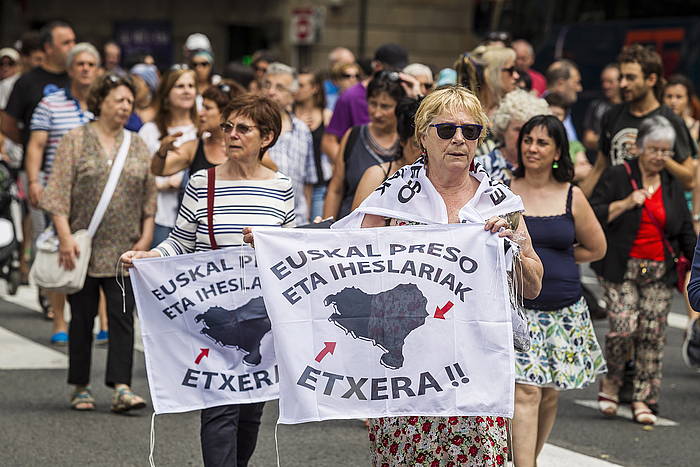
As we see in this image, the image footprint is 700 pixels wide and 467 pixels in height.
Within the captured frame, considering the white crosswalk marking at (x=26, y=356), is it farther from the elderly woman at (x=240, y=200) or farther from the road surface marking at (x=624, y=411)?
the elderly woman at (x=240, y=200)

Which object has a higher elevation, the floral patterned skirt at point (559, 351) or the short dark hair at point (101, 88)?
the short dark hair at point (101, 88)

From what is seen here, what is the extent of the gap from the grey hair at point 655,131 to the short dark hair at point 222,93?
2.44 metres

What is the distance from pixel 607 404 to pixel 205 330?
3.32 metres

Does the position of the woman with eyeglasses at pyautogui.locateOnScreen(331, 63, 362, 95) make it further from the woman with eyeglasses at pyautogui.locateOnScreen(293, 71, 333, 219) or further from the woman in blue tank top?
the woman in blue tank top

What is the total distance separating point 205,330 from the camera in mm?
5664

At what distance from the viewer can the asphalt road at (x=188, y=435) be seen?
22.4 feet

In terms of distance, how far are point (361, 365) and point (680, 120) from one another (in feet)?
16.1

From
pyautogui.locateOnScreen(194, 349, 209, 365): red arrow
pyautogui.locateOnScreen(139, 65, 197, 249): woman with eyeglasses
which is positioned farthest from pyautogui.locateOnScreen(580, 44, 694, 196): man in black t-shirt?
pyautogui.locateOnScreen(194, 349, 209, 365): red arrow

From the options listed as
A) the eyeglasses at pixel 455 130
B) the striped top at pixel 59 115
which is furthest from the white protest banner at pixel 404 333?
the striped top at pixel 59 115

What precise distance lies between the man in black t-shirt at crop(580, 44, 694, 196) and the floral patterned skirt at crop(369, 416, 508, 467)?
4.28 m

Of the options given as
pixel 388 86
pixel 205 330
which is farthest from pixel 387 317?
pixel 388 86

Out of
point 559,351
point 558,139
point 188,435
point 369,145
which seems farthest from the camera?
point 369,145

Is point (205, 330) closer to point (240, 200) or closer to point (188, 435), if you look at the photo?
point (240, 200)

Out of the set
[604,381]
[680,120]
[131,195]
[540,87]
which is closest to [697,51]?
[540,87]
